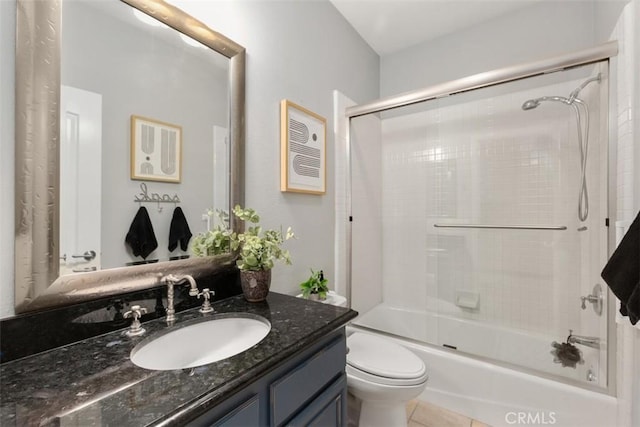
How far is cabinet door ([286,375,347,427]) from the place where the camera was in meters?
0.81

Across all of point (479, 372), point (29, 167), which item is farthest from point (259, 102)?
point (479, 372)

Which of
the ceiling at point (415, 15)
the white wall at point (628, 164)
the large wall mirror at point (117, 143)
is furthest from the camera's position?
the ceiling at point (415, 15)

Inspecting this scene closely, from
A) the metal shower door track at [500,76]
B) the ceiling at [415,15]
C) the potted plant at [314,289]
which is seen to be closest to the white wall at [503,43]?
the ceiling at [415,15]

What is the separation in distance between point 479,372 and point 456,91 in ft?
5.52

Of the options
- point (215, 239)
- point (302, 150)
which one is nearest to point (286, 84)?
point (302, 150)

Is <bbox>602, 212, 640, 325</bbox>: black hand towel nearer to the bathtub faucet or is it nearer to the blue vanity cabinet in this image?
the bathtub faucet

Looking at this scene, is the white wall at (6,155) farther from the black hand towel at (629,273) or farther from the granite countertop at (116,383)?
the black hand towel at (629,273)

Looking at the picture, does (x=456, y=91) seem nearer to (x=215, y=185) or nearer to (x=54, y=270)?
(x=215, y=185)

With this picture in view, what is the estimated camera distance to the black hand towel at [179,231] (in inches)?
41.1

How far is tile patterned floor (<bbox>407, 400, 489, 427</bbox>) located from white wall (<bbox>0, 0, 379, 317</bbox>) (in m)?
0.94

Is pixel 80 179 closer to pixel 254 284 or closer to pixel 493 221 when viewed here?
pixel 254 284

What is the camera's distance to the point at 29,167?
721 millimetres

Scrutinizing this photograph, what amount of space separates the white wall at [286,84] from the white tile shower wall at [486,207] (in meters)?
0.81

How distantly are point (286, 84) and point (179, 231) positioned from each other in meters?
0.99
